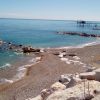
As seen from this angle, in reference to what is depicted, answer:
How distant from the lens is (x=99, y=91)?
12859 millimetres

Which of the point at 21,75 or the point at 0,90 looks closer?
the point at 0,90

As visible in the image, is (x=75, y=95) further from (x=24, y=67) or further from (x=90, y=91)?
(x=24, y=67)

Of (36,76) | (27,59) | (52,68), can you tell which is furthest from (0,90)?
(27,59)

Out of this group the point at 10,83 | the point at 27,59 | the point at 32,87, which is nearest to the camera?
the point at 32,87

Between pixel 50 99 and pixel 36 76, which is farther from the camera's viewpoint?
pixel 36 76

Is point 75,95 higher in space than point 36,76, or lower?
higher

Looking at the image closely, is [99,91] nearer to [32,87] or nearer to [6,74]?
[32,87]

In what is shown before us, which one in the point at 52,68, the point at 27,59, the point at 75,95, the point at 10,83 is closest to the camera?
the point at 75,95

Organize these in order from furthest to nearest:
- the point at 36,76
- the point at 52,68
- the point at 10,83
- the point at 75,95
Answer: the point at 52,68
the point at 36,76
the point at 10,83
the point at 75,95

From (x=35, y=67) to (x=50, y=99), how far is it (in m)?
21.4

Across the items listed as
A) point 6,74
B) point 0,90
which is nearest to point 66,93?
point 0,90

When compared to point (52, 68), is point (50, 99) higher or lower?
higher

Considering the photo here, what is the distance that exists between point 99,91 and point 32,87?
37.9 feet

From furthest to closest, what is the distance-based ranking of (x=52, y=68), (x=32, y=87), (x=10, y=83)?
(x=52, y=68) → (x=10, y=83) → (x=32, y=87)
